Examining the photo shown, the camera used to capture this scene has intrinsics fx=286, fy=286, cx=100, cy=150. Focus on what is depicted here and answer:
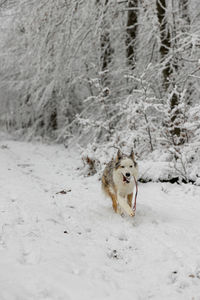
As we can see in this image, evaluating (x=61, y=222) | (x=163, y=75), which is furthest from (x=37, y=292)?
(x=163, y=75)

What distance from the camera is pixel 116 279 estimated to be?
3270 mm

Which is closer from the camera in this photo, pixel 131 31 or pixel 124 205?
pixel 124 205

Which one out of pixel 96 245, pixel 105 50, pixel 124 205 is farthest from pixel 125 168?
pixel 105 50

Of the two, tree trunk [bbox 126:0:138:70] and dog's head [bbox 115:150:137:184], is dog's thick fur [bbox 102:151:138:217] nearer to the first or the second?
dog's head [bbox 115:150:137:184]

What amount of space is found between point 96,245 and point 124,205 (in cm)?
123

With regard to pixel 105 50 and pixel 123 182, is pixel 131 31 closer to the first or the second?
pixel 105 50

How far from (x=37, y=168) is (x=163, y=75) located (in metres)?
6.34

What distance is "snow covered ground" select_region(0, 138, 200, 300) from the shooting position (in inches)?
118

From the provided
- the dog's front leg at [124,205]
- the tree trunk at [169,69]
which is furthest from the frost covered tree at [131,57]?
the dog's front leg at [124,205]

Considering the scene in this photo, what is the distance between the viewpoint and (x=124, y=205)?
5.34 metres

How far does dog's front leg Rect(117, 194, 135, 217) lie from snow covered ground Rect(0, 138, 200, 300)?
0.20 metres

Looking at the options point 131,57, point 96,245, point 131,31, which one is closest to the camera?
point 96,245

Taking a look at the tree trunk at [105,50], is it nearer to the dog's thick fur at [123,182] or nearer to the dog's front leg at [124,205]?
the dog's thick fur at [123,182]

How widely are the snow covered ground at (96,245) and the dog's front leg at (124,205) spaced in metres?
0.20
